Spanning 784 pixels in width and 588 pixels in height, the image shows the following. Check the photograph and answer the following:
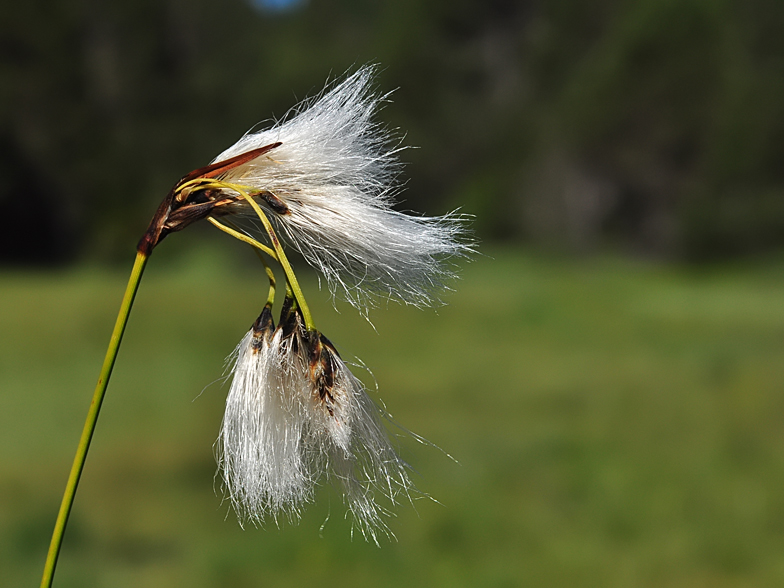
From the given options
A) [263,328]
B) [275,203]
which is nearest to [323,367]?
[263,328]

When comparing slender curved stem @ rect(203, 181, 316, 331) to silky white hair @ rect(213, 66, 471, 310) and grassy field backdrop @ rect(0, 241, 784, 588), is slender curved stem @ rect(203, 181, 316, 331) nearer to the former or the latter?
silky white hair @ rect(213, 66, 471, 310)

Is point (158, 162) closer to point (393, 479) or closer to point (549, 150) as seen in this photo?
point (549, 150)

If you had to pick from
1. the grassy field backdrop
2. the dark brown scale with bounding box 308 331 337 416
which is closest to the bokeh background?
the grassy field backdrop

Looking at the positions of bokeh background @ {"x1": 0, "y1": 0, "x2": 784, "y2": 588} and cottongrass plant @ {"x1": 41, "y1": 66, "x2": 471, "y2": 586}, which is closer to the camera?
cottongrass plant @ {"x1": 41, "y1": 66, "x2": 471, "y2": 586}

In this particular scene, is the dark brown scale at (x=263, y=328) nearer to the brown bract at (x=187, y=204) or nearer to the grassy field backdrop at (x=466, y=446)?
the brown bract at (x=187, y=204)

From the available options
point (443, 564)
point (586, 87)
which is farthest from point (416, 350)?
point (586, 87)

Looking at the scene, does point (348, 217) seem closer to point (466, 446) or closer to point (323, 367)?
point (323, 367)
